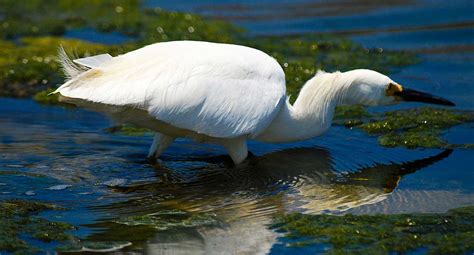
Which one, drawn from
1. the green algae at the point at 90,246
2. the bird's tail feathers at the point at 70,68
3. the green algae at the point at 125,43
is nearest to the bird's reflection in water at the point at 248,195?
the green algae at the point at 90,246

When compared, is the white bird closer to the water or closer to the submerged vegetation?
the water

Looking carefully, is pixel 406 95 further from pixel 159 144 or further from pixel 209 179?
pixel 159 144

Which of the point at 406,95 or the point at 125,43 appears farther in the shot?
the point at 125,43

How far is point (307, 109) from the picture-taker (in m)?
6.38

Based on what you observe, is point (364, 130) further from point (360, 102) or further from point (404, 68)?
point (404, 68)

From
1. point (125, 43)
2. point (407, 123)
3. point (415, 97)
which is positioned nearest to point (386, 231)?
point (415, 97)

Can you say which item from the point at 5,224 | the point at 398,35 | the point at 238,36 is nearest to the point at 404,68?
the point at 398,35

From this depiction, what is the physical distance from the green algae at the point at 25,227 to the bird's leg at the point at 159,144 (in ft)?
3.70

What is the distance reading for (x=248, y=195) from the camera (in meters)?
5.62

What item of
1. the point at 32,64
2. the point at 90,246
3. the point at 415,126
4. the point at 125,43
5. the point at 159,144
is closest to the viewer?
the point at 90,246

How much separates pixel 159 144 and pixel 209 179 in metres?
0.51

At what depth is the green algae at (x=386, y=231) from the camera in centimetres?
462

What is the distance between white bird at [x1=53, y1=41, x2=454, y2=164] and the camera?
5617mm

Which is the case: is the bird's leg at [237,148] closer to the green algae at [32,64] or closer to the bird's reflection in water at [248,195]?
the bird's reflection in water at [248,195]
